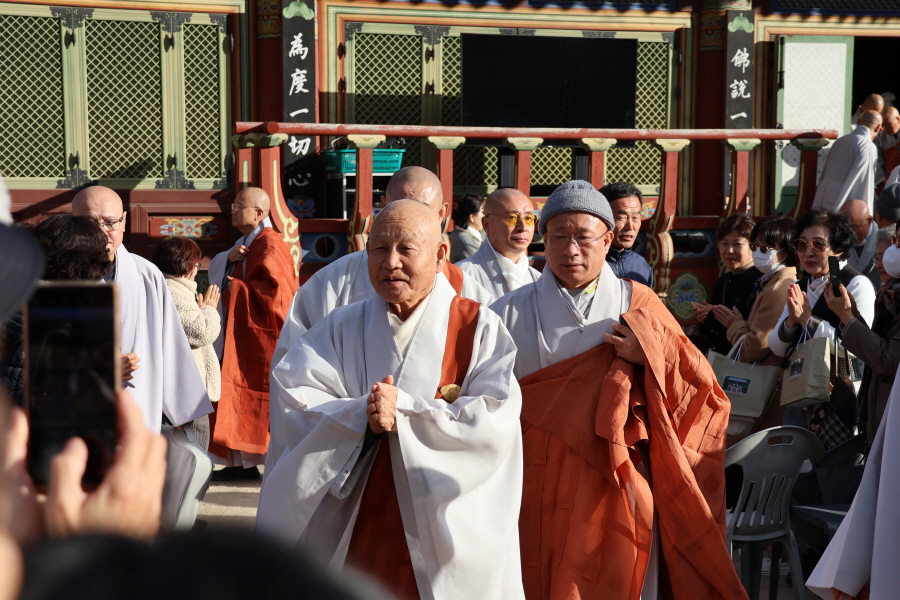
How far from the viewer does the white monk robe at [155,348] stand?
12.5ft

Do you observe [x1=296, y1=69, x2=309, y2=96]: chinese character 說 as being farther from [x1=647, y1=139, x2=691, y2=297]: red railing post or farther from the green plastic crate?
[x1=647, y1=139, x2=691, y2=297]: red railing post

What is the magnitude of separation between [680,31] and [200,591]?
988 cm

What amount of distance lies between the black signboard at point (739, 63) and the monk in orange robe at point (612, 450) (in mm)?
6657

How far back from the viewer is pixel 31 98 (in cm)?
848

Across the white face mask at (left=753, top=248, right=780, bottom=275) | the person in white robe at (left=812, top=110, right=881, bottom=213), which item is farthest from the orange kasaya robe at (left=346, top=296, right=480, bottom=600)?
the person in white robe at (left=812, top=110, right=881, bottom=213)

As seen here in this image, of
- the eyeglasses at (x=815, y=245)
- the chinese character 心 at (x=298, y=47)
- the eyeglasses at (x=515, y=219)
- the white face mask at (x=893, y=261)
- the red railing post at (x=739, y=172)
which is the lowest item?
the white face mask at (x=893, y=261)

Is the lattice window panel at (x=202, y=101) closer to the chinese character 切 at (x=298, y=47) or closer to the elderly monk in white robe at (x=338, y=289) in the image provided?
the chinese character 切 at (x=298, y=47)

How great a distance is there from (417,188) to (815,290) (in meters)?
1.84

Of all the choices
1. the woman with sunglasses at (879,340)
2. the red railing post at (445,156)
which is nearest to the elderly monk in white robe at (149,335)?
the woman with sunglasses at (879,340)

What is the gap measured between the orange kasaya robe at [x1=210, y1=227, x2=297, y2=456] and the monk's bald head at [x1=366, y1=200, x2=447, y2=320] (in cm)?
290

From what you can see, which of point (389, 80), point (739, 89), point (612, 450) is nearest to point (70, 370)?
point (612, 450)

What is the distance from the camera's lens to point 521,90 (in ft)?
30.5

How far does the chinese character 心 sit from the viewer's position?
8688 mm

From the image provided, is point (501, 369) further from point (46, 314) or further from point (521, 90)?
point (521, 90)
